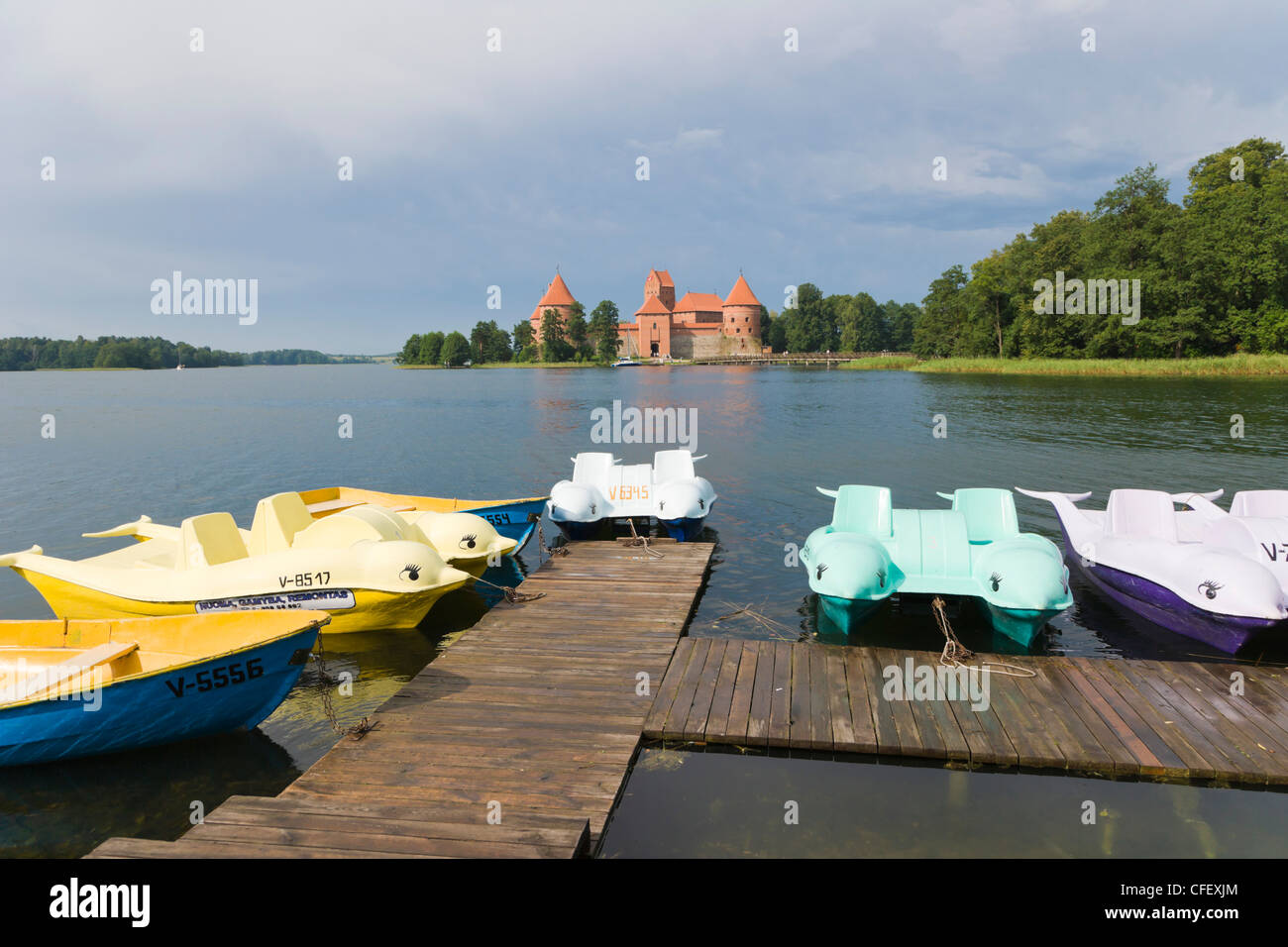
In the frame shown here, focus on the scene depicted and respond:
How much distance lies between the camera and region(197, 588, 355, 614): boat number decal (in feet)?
30.8

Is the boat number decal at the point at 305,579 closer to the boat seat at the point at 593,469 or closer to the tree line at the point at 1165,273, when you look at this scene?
the boat seat at the point at 593,469

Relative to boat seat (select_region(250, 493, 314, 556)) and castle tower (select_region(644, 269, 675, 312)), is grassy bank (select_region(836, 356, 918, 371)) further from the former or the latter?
boat seat (select_region(250, 493, 314, 556))

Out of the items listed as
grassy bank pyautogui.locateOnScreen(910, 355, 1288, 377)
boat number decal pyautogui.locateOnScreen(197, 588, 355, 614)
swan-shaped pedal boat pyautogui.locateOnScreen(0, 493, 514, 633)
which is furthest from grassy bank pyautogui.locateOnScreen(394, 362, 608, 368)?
boat number decal pyautogui.locateOnScreen(197, 588, 355, 614)

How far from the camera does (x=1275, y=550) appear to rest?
944 centimetres

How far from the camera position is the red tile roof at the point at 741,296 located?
147500mm

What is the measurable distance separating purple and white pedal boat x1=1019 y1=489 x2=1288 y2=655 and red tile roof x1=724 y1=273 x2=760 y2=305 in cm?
14014

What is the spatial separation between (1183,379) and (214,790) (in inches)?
2650

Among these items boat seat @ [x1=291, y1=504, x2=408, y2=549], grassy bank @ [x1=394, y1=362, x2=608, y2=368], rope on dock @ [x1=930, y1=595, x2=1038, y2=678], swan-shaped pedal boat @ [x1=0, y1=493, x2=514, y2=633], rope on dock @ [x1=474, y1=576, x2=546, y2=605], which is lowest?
rope on dock @ [x1=930, y1=595, x2=1038, y2=678]

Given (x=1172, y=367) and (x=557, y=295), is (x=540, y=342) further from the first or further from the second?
(x=1172, y=367)

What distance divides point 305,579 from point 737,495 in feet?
47.6

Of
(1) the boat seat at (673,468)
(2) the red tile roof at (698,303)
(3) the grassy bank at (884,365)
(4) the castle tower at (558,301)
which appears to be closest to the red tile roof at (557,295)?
(4) the castle tower at (558,301)

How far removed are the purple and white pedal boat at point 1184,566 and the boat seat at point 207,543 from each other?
43.3 feet

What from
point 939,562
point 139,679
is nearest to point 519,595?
point 139,679
